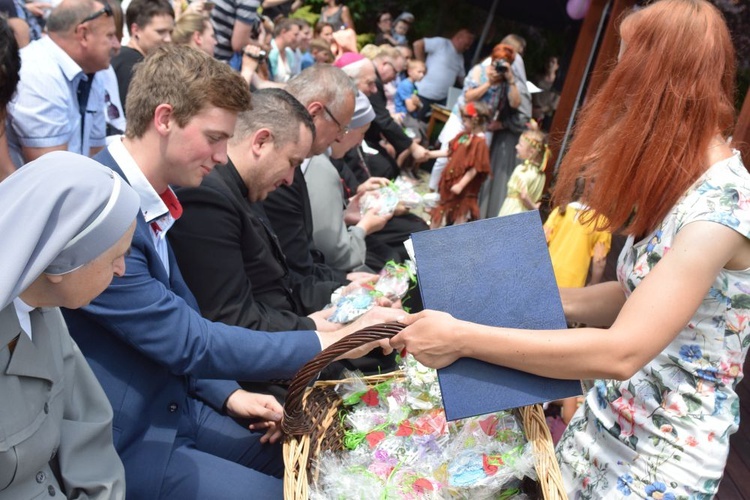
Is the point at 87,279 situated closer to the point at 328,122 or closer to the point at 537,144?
the point at 328,122

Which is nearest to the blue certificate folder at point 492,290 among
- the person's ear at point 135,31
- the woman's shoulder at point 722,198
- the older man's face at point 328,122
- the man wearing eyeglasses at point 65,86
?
the woman's shoulder at point 722,198

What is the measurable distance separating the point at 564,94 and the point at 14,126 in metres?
5.85

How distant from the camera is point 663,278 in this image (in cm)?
155

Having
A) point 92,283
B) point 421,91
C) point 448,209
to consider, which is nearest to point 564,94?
point 448,209

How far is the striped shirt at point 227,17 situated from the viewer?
20.9 ft

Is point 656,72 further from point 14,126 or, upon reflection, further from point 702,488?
point 14,126

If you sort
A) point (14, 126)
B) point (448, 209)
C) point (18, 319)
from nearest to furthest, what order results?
point (18, 319) < point (14, 126) < point (448, 209)

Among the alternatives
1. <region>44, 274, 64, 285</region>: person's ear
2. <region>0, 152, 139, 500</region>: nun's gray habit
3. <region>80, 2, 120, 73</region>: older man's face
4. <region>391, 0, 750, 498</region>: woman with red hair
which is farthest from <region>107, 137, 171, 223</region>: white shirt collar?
<region>80, 2, 120, 73</region>: older man's face

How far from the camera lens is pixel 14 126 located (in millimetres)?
3605

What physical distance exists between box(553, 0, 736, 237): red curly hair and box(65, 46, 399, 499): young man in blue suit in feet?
2.61

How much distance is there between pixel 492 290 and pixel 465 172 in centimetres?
550

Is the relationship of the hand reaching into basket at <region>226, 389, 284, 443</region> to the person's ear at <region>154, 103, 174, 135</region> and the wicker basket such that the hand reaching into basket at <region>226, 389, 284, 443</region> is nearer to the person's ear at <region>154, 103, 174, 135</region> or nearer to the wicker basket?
the wicker basket

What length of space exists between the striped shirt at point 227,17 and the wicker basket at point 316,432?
5198mm

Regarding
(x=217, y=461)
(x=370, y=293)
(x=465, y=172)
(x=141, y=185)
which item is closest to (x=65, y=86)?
(x=141, y=185)
